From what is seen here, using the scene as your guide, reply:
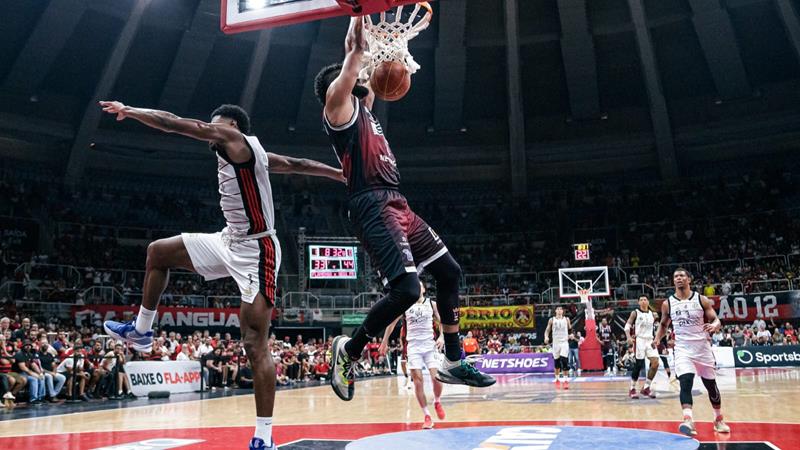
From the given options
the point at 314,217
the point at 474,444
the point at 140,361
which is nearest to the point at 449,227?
the point at 314,217

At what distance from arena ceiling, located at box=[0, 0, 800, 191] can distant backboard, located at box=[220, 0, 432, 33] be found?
22401 millimetres

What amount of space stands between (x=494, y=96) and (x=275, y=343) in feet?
62.2

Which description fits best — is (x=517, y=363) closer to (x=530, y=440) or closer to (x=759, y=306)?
(x=759, y=306)

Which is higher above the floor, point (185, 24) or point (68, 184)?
point (185, 24)

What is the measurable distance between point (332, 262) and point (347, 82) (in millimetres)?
23527

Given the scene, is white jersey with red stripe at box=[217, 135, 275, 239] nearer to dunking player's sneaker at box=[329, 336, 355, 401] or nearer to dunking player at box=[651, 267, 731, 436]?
dunking player's sneaker at box=[329, 336, 355, 401]

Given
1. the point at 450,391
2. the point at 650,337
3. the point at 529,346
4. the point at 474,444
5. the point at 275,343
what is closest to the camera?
the point at 474,444

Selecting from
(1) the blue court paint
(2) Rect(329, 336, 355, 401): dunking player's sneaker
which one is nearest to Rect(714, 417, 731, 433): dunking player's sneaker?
(1) the blue court paint

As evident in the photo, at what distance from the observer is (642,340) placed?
14164 mm

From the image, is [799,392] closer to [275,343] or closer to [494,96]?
[275,343]

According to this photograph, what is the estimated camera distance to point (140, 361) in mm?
16938

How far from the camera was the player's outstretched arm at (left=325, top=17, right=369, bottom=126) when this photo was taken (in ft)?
15.0

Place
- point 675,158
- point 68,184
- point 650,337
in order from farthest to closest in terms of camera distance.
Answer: point 675,158 < point 68,184 < point 650,337

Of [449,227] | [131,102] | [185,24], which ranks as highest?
[185,24]
